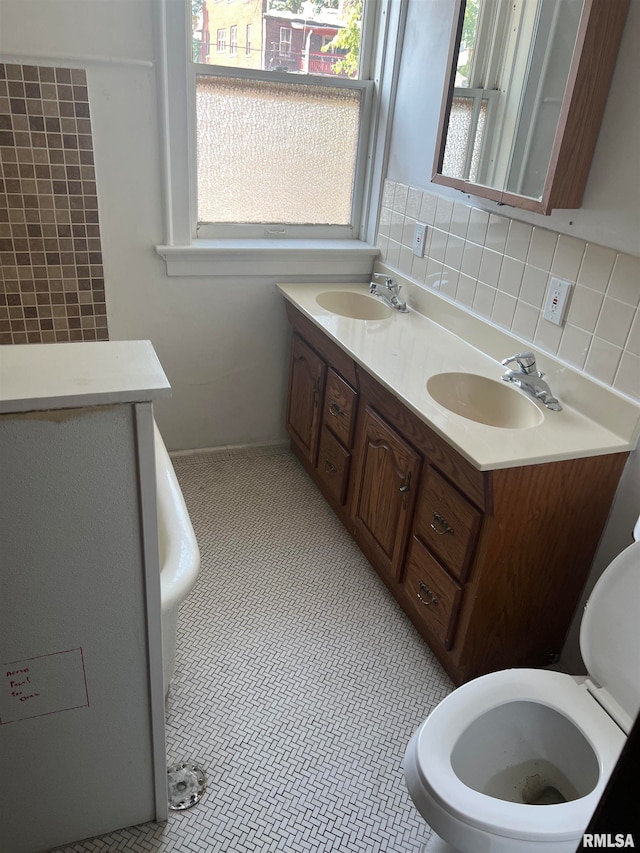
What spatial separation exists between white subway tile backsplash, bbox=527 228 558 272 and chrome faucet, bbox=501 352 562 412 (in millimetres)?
273

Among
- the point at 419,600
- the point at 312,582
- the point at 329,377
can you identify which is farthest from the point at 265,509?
the point at 419,600

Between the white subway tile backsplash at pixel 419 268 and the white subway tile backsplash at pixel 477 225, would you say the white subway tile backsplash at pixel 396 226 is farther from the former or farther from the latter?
the white subway tile backsplash at pixel 477 225

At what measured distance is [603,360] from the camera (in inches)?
67.4

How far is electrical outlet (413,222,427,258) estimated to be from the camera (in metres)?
2.47

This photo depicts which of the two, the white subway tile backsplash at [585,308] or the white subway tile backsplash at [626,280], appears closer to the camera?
the white subway tile backsplash at [626,280]

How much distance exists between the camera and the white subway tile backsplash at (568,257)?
175cm

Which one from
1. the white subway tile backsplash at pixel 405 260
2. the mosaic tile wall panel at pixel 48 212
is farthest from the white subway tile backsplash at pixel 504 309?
the mosaic tile wall panel at pixel 48 212

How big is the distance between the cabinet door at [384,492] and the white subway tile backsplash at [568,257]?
0.67m

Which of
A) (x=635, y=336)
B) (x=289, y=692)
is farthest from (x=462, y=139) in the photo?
(x=289, y=692)

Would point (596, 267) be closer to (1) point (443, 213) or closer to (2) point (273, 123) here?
(1) point (443, 213)

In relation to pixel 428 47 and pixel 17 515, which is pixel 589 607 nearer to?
pixel 17 515

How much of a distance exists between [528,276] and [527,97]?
50 cm

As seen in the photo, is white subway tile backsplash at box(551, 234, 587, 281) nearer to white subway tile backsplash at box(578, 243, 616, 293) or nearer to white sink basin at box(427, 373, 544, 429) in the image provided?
white subway tile backsplash at box(578, 243, 616, 293)

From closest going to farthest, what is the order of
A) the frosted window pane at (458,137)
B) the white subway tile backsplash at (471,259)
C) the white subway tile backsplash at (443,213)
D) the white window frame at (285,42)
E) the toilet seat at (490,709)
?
1. the toilet seat at (490,709)
2. the frosted window pane at (458,137)
3. the white subway tile backsplash at (471,259)
4. the white subway tile backsplash at (443,213)
5. the white window frame at (285,42)
